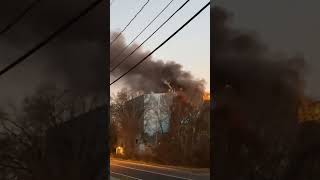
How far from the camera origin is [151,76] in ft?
8.49

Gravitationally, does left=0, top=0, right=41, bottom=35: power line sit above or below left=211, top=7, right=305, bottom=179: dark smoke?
above

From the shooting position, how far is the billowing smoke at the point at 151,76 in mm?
2338

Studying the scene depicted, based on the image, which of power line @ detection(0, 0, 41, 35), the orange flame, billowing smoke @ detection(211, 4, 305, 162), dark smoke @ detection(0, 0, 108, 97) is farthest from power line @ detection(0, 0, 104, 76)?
billowing smoke @ detection(211, 4, 305, 162)

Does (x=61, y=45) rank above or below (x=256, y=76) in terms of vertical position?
above

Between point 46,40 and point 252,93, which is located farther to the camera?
point 46,40

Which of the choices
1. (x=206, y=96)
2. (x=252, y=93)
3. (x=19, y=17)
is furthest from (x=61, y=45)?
(x=252, y=93)

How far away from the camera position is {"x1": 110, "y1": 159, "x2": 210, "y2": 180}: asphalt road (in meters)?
2.29

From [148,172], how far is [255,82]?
96 centimetres

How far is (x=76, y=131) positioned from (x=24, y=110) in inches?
12.0

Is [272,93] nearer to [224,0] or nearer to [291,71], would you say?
[291,71]

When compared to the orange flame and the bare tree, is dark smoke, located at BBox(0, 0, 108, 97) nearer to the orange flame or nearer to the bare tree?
the bare tree

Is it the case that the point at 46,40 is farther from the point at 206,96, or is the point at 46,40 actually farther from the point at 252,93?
the point at 252,93

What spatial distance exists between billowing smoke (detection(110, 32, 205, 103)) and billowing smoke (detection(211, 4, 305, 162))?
30 centimetres

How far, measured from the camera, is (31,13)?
2686 mm
